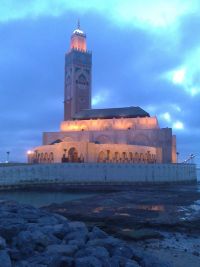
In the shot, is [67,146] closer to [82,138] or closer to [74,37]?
[82,138]

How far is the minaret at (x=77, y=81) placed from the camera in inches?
3474

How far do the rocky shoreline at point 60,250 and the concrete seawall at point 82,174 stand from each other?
39024 mm

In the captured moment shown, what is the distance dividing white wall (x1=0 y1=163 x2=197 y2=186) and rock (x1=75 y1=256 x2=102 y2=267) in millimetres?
42044

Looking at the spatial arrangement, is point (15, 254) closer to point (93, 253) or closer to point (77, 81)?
point (93, 253)

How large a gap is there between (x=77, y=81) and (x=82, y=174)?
1657 inches

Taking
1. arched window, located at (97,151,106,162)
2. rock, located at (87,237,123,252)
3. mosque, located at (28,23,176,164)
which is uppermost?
mosque, located at (28,23,176,164)

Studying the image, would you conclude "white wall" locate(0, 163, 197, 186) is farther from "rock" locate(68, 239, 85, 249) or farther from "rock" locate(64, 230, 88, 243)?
"rock" locate(68, 239, 85, 249)

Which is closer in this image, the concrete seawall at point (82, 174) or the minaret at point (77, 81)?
the concrete seawall at point (82, 174)

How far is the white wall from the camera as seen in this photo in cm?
4856

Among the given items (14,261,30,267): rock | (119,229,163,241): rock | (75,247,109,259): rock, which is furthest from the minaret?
(14,261,30,267): rock

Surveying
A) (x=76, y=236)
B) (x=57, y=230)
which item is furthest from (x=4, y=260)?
(x=57, y=230)

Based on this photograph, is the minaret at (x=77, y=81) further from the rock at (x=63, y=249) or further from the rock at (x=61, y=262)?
the rock at (x=61, y=262)

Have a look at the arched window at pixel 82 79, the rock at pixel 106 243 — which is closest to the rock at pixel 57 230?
the rock at pixel 106 243

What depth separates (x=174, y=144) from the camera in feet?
241
